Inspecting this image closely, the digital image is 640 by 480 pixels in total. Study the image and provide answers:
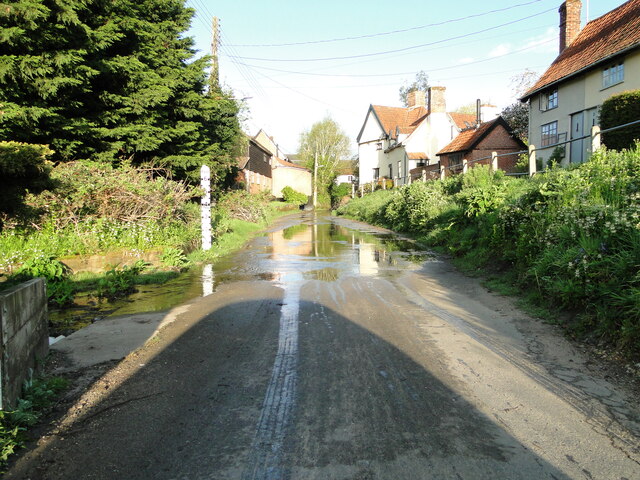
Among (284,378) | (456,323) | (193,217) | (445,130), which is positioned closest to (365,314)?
(456,323)

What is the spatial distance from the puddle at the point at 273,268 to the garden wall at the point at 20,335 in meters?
2.16

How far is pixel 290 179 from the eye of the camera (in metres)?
71.4

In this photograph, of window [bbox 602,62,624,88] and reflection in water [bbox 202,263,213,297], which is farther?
window [bbox 602,62,624,88]

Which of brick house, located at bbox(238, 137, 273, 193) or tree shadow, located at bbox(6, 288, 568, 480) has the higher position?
brick house, located at bbox(238, 137, 273, 193)

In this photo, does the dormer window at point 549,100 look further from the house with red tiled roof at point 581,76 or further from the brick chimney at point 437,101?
the brick chimney at point 437,101

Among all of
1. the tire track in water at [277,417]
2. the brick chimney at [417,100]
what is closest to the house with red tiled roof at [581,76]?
the tire track in water at [277,417]

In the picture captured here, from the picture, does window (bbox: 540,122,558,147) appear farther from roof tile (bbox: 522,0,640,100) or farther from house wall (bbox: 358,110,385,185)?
→ house wall (bbox: 358,110,385,185)

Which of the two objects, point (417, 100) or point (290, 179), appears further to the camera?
point (290, 179)

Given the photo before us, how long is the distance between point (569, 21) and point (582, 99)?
7296mm

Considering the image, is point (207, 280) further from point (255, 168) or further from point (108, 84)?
point (255, 168)

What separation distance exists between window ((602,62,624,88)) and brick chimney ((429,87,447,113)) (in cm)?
2359

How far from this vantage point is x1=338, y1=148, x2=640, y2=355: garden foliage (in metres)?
5.23

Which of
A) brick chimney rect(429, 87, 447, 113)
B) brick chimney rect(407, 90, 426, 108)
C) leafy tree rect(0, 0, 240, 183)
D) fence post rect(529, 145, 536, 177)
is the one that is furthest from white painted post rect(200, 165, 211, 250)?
brick chimney rect(407, 90, 426, 108)

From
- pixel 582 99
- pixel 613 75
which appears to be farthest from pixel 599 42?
pixel 613 75
